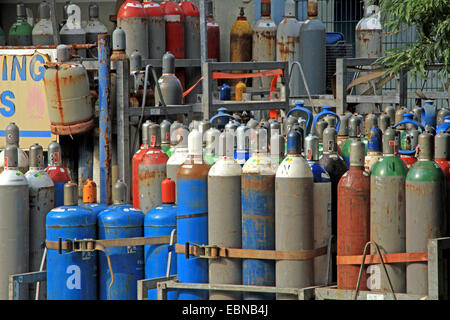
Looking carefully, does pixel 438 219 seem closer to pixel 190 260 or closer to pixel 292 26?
pixel 190 260

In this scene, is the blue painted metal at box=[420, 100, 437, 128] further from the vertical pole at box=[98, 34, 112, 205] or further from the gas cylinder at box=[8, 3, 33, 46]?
the gas cylinder at box=[8, 3, 33, 46]

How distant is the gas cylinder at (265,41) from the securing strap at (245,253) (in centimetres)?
728

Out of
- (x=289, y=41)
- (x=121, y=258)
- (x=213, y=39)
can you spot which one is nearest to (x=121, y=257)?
(x=121, y=258)

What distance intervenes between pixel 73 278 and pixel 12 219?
599mm

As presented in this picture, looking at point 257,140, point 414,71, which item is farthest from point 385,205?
point 414,71

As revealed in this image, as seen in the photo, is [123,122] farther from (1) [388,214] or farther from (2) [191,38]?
(1) [388,214]

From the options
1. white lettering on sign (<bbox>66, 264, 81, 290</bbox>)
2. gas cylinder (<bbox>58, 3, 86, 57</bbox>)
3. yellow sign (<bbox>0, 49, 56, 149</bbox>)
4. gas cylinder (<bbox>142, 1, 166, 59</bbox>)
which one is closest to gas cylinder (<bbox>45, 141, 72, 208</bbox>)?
white lettering on sign (<bbox>66, 264, 81, 290</bbox>)

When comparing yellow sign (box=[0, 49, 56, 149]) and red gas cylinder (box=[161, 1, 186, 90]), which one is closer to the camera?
yellow sign (box=[0, 49, 56, 149])

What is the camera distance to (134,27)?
33.6 feet

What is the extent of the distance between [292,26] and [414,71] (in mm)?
5093

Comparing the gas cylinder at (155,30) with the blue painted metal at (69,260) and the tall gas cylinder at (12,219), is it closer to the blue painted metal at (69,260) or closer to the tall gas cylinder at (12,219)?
the tall gas cylinder at (12,219)

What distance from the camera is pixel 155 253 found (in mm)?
5543

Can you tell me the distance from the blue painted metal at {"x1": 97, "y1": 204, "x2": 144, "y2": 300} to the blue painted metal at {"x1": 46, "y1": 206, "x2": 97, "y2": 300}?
3.5 inches

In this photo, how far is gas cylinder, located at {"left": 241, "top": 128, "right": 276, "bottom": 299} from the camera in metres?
4.88
